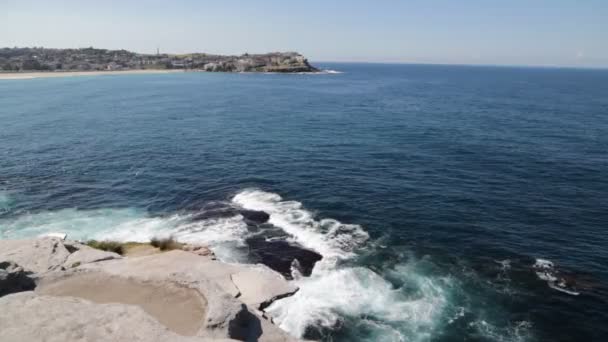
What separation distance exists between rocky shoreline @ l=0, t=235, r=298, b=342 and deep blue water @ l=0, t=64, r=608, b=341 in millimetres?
4119

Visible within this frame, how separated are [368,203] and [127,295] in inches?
1182

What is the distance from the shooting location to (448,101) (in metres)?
132

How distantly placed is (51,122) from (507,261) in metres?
95.2

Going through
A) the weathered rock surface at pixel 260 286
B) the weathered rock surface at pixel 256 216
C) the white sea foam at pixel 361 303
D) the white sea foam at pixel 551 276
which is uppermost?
the weathered rock surface at pixel 256 216

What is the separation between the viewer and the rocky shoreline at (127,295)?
20.2 m

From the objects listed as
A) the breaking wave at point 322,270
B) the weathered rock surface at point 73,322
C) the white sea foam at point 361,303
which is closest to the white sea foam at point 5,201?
the breaking wave at point 322,270

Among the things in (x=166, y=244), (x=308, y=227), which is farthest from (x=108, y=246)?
(x=308, y=227)

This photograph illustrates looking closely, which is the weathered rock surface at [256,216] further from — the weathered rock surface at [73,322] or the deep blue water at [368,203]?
the weathered rock surface at [73,322]

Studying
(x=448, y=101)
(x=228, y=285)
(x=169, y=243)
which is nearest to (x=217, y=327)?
(x=228, y=285)

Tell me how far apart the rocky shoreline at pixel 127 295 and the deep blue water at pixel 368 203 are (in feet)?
13.5

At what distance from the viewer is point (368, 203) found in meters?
48.1

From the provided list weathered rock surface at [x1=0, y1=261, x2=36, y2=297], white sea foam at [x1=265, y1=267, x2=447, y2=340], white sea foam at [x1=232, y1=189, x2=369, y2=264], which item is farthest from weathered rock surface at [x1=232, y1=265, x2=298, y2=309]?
weathered rock surface at [x1=0, y1=261, x2=36, y2=297]

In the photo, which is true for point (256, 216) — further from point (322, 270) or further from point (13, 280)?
point (13, 280)

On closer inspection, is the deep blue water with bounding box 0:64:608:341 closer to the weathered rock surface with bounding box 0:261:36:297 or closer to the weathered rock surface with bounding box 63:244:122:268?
the weathered rock surface with bounding box 63:244:122:268
